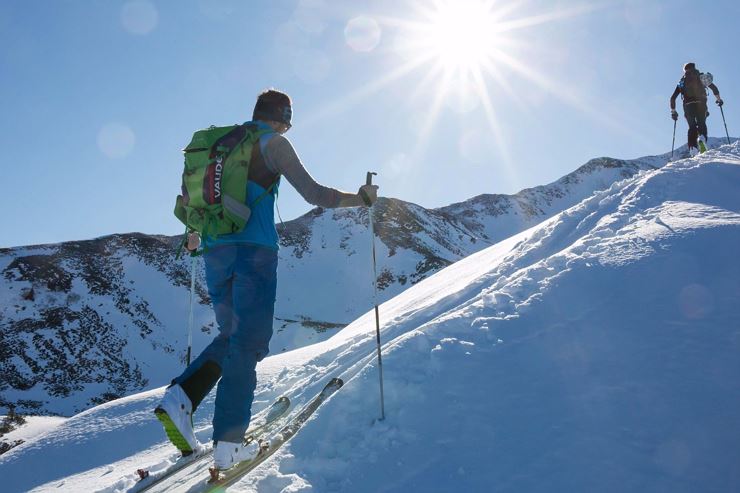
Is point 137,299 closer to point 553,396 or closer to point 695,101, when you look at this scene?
point 695,101

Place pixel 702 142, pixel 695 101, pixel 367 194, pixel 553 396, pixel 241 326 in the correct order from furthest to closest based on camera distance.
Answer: pixel 702 142, pixel 695 101, pixel 367 194, pixel 241 326, pixel 553 396

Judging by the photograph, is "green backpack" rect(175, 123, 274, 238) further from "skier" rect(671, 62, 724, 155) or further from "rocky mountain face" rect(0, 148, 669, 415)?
"skier" rect(671, 62, 724, 155)

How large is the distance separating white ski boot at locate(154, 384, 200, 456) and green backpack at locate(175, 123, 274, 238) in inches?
44.5

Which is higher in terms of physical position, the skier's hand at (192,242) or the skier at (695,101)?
the skier at (695,101)

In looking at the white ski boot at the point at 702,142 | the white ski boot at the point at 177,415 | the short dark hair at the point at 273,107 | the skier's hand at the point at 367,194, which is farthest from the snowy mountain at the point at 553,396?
the white ski boot at the point at 702,142

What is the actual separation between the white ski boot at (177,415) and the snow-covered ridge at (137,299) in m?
22.9

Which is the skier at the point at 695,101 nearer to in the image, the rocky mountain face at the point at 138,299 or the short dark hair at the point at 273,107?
the short dark hair at the point at 273,107

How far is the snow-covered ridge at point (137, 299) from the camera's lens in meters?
24.9

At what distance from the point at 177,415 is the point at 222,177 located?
1657 millimetres

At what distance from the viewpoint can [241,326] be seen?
121 inches

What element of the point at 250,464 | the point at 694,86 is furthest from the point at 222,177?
the point at 694,86

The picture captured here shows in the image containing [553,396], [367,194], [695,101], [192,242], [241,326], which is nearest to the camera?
[553,396]

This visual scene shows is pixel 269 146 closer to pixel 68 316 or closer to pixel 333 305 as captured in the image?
pixel 68 316

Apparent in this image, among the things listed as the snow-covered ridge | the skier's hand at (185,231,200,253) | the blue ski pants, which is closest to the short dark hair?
the blue ski pants
